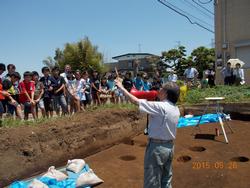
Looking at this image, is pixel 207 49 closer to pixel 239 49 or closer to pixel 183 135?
pixel 239 49

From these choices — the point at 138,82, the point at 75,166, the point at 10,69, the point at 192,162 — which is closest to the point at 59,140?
the point at 75,166

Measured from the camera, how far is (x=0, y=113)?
6.84 meters

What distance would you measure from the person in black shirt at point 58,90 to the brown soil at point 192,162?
2.18 metres

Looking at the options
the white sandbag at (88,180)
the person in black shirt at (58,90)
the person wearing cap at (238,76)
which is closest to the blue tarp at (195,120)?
the person in black shirt at (58,90)

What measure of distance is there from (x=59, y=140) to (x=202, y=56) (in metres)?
28.0

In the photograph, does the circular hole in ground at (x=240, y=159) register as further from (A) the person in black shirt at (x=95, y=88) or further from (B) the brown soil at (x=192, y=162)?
(A) the person in black shirt at (x=95, y=88)

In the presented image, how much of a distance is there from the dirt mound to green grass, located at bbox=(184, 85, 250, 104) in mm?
4156

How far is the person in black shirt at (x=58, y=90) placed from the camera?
9.10 m

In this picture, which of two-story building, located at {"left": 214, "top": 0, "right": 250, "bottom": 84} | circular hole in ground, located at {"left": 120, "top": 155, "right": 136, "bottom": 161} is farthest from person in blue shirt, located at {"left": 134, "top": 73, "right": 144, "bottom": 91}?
two-story building, located at {"left": 214, "top": 0, "right": 250, "bottom": 84}

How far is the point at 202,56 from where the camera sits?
32.7 metres

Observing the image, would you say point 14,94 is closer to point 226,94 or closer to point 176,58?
point 226,94

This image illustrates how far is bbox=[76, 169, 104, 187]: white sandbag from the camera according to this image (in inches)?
218

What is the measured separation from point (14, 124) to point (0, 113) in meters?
0.62

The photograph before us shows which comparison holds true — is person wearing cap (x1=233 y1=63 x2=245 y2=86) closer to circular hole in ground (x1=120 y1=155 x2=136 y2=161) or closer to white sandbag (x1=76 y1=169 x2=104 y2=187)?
circular hole in ground (x1=120 y1=155 x2=136 y2=161)
